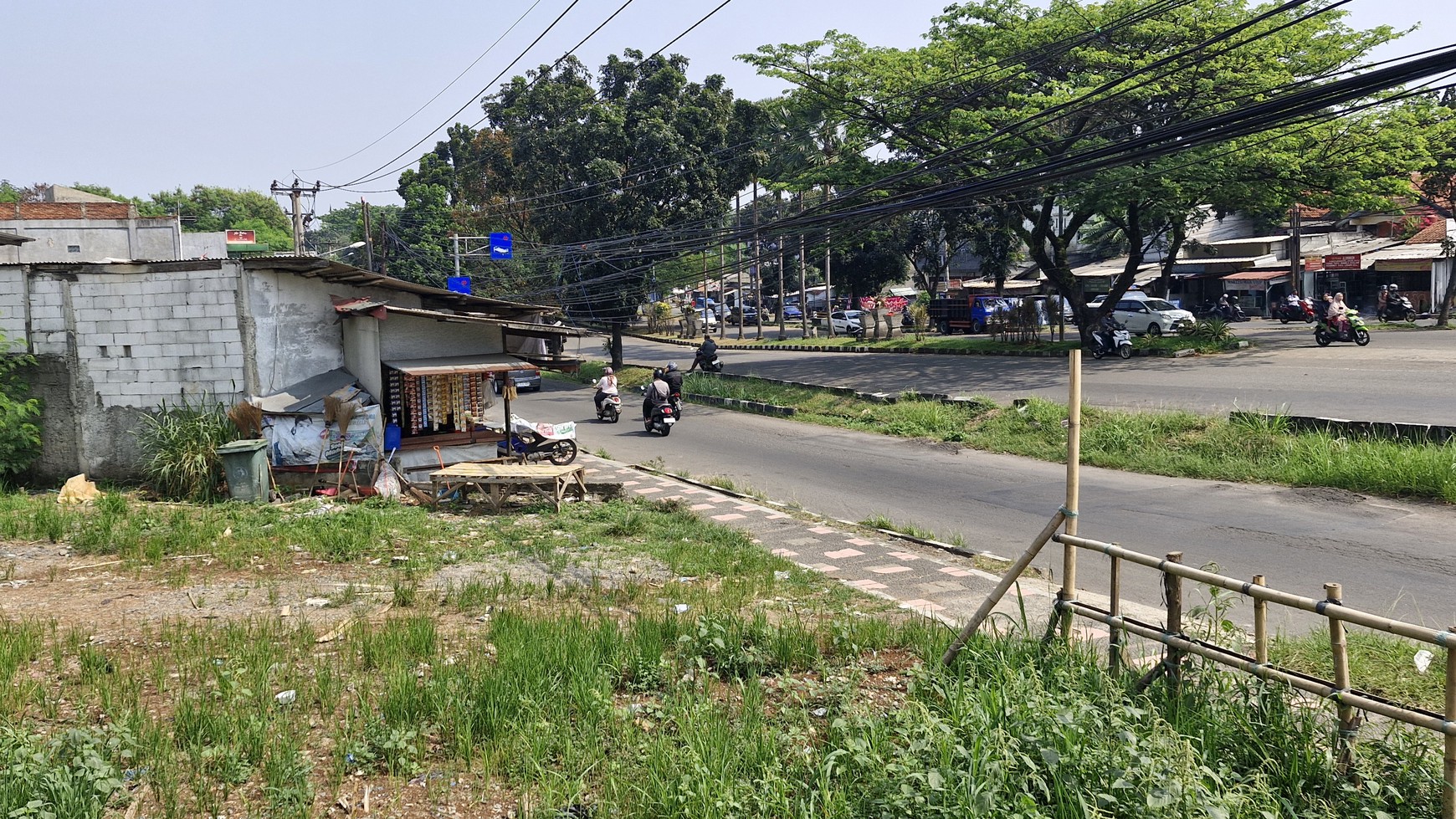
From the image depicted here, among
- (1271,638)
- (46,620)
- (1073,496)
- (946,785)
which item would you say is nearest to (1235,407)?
(1271,638)

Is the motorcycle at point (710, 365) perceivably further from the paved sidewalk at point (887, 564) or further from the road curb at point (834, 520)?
the paved sidewalk at point (887, 564)

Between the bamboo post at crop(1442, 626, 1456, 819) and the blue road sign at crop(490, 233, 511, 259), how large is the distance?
32970 millimetres

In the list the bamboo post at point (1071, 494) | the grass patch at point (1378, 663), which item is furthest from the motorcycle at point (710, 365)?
the bamboo post at point (1071, 494)

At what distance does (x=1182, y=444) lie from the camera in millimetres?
15469

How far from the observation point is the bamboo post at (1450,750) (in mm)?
4148

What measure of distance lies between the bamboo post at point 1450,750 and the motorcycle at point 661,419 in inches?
713

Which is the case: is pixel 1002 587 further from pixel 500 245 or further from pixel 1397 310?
pixel 1397 310

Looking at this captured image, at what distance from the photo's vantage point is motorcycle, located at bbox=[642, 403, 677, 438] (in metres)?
21.8

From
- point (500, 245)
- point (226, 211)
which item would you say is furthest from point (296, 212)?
point (226, 211)

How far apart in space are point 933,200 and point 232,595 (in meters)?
12.2

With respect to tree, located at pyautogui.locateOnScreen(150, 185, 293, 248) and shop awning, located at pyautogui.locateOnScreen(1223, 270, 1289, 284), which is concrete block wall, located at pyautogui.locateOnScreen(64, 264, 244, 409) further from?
tree, located at pyautogui.locateOnScreen(150, 185, 293, 248)

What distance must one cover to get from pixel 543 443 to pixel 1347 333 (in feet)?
69.9

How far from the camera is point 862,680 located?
20.7 feet

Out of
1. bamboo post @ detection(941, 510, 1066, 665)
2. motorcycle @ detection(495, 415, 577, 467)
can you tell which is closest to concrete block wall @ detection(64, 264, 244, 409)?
motorcycle @ detection(495, 415, 577, 467)
